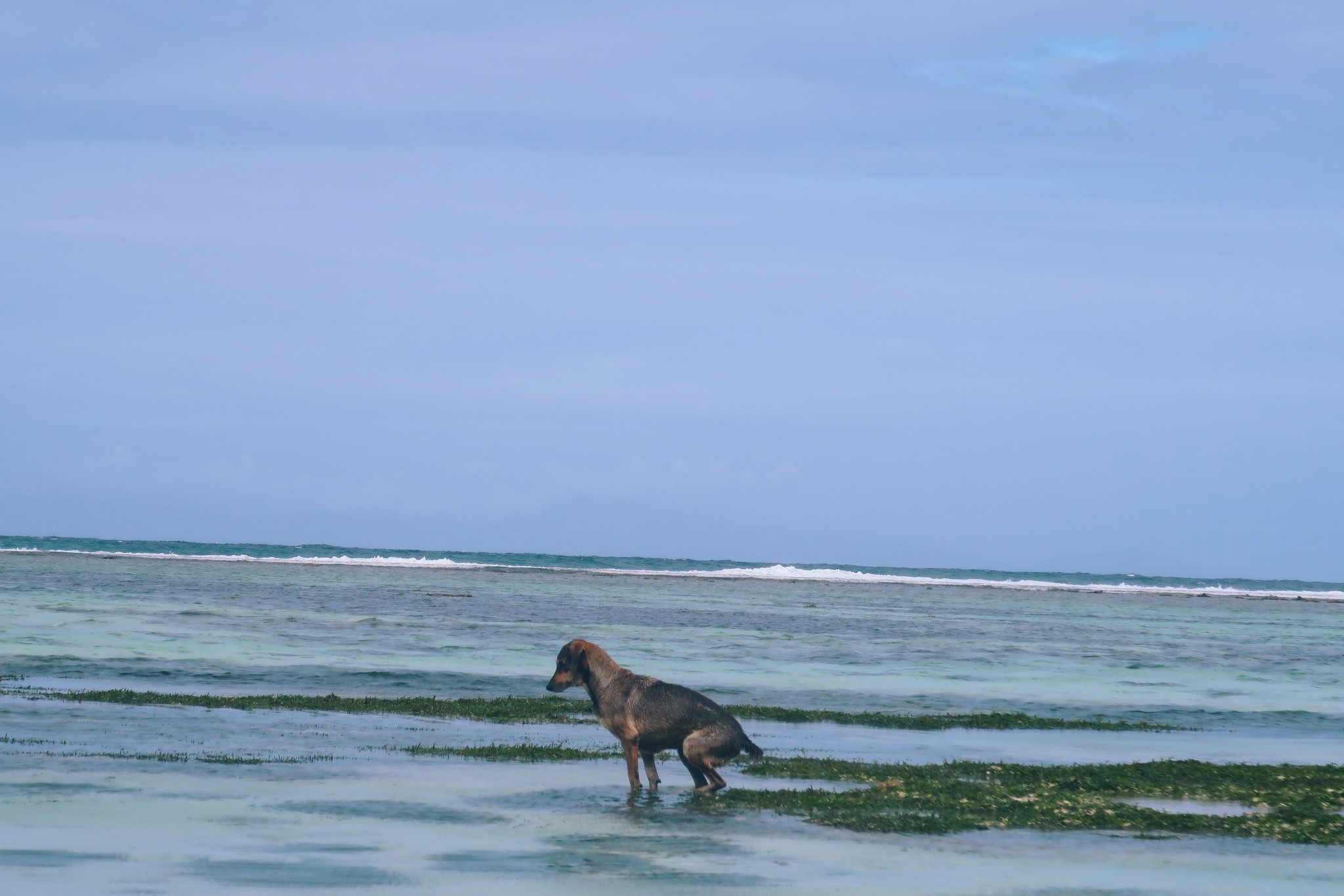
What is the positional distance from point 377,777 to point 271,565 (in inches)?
3914

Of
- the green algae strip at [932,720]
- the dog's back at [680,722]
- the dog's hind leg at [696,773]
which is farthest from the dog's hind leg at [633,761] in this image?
the green algae strip at [932,720]

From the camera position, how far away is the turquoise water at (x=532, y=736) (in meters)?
12.5

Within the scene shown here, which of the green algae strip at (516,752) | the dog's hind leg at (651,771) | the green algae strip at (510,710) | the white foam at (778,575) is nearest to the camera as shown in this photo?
the dog's hind leg at (651,771)

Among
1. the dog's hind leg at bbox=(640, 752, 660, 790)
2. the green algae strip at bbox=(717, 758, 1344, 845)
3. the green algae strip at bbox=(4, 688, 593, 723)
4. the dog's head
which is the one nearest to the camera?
the green algae strip at bbox=(717, 758, 1344, 845)

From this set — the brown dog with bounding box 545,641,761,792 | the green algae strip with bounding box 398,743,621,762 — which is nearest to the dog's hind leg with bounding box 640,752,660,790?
the brown dog with bounding box 545,641,761,792

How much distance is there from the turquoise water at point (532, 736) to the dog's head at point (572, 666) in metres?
1.30

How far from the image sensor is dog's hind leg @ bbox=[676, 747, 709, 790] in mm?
16328

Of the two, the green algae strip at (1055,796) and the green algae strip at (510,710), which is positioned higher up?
the green algae strip at (1055,796)

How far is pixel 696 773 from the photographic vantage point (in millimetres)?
16516

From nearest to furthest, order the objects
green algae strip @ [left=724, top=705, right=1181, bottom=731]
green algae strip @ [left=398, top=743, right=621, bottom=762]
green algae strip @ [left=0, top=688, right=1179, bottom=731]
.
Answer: green algae strip @ [left=398, top=743, right=621, bottom=762], green algae strip @ [left=0, top=688, right=1179, bottom=731], green algae strip @ [left=724, top=705, right=1181, bottom=731]

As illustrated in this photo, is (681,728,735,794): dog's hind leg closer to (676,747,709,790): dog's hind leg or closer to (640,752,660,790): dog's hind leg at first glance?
(676,747,709,790): dog's hind leg

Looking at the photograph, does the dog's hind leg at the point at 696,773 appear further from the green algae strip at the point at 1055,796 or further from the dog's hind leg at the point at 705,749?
the green algae strip at the point at 1055,796

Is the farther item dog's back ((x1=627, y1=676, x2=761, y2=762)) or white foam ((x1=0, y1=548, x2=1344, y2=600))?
white foam ((x1=0, y1=548, x2=1344, y2=600))

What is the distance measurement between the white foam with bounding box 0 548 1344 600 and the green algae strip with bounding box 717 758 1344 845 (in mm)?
103676
